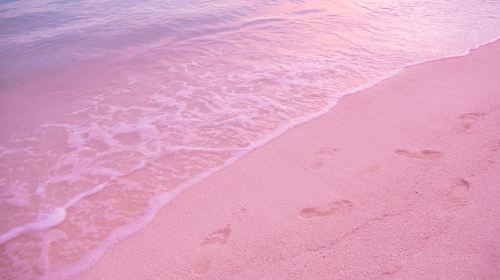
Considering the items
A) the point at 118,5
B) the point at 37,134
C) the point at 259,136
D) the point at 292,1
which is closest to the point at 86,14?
the point at 118,5

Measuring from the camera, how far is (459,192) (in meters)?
2.77

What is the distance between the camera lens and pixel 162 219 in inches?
115

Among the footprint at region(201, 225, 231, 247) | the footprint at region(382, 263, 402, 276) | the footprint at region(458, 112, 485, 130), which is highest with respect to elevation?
Answer: the footprint at region(458, 112, 485, 130)

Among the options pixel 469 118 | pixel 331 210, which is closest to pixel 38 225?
pixel 331 210

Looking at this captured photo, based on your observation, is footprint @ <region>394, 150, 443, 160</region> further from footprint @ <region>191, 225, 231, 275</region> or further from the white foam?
the white foam

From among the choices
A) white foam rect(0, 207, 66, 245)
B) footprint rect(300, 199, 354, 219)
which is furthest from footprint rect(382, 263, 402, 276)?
white foam rect(0, 207, 66, 245)

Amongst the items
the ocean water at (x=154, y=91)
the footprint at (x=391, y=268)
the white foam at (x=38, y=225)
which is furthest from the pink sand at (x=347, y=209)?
the white foam at (x=38, y=225)

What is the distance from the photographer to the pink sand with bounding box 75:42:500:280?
2324 mm

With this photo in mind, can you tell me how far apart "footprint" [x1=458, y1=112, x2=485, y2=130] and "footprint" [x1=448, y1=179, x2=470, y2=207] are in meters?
1.07

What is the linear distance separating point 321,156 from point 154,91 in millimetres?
2843

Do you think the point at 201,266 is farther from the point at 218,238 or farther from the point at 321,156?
the point at 321,156

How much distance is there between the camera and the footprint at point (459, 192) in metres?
2.68

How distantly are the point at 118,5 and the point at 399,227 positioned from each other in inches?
419

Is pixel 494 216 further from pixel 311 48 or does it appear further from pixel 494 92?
pixel 311 48
